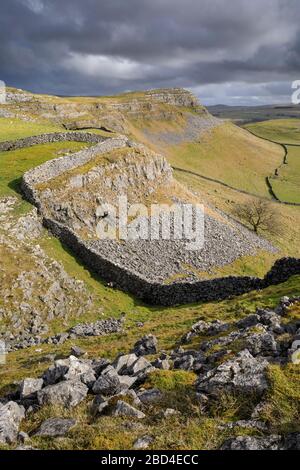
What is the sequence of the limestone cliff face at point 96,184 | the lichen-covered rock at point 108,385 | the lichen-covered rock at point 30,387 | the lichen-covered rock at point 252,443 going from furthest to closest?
1. the limestone cliff face at point 96,184
2. the lichen-covered rock at point 30,387
3. the lichen-covered rock at point 108,385
4. the lichen-covered rock at point 252,443

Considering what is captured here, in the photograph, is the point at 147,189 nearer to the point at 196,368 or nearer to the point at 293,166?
the point at 196,368

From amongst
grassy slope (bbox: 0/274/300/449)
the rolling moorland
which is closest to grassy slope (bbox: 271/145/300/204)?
the rolling moorland

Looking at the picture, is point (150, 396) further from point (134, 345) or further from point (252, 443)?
point (134, 345)

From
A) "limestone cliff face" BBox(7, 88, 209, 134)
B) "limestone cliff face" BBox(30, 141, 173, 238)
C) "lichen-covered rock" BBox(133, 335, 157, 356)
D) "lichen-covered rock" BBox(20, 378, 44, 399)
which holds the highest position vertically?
"limestone cliff face" BBox(7, 88, 209, 134)

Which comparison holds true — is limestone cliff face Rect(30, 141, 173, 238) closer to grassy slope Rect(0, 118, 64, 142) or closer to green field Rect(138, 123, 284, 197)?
grassy slope Rect(0, 118, 64, 142)

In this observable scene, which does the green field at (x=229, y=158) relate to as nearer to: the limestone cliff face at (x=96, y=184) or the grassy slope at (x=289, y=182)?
the grassy slope at (x=289, y=182)

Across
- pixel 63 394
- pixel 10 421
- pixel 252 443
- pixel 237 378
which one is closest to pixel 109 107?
pixel 63 394

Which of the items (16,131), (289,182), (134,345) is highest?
(16,131)

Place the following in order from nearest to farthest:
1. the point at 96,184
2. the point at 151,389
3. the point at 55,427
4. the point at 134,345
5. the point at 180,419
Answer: the point at 180,419
the point at 55,427
the point at 151,389
the point at 134,345
the point at 96,184

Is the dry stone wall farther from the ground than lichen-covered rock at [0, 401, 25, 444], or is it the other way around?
lichen-covered rock at [0, 401, 25, 444]

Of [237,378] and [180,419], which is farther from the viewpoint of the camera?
[237,378]

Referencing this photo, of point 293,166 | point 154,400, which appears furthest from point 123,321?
point 293,166

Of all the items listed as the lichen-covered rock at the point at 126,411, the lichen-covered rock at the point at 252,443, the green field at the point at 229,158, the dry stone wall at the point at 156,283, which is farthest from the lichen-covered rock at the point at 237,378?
the green field at the point at 229,158
